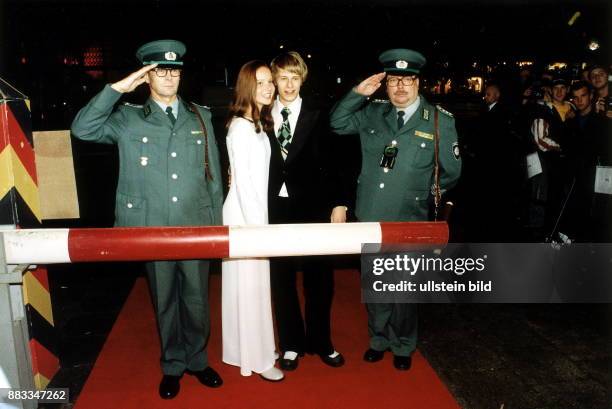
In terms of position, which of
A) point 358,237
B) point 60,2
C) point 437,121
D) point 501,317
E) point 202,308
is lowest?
point 501,317

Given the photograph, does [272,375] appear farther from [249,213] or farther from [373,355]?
[249,213]

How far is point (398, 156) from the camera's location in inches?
117

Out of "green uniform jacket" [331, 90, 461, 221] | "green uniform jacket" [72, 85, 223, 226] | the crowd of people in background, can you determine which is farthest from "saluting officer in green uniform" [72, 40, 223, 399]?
the crowd of people in background

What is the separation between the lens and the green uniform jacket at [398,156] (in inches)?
116

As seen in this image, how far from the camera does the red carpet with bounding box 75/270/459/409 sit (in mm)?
2678

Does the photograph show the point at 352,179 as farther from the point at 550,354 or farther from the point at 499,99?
the point at 499,99

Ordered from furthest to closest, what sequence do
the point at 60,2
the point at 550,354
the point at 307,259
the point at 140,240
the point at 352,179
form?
the point at 60,2
the point at 352,179
the point at 550,354
the point at 307,259
the point at 140,240

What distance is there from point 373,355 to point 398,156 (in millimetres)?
1283

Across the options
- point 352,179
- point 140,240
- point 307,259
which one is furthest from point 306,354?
point 140,240

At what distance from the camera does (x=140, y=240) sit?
6.66 feet

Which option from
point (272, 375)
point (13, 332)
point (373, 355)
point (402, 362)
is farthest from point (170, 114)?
point (402, 362)

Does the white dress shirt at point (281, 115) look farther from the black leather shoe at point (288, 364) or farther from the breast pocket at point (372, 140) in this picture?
the black leather shoe at point (288, 364)

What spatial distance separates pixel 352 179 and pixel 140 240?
6.26ft

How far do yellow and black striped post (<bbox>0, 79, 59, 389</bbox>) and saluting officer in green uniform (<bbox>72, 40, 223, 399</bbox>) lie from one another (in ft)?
0.95
